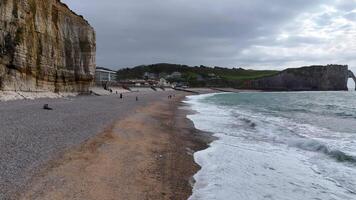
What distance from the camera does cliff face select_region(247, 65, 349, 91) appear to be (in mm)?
158250

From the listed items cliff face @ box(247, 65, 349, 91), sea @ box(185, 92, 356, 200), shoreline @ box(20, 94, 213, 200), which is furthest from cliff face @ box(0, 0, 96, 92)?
cliff face @ box(247, 65, 349, 91)

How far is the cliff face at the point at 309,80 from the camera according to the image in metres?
158

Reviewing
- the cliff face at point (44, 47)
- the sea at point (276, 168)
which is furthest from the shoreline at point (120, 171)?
the cliff face at point (44, 47)

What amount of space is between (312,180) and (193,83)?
17473 centimetres

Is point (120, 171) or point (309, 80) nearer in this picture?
point (120, 171)

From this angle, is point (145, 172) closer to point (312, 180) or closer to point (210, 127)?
point (312, 180)

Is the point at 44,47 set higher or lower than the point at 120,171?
higher

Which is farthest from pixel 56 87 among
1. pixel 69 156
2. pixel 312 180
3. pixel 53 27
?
pixel 312 180

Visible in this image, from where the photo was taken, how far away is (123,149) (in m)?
12.4

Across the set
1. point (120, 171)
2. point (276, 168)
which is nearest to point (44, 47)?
point (120, 171)

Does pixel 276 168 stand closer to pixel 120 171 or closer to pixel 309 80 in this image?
pixel 120 171

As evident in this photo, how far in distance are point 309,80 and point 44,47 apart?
148 m

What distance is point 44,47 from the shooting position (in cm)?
3562

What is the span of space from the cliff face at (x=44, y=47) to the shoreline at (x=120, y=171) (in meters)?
18.0
